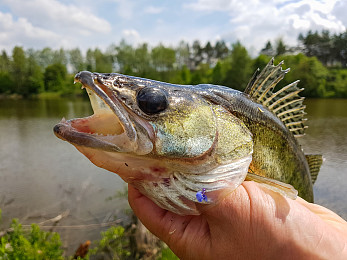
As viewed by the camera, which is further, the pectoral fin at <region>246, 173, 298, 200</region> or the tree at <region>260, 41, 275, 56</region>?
the tree at <region>260, 41, 275, 56</region>

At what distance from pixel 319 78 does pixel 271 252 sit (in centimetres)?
4204

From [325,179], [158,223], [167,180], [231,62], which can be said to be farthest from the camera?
[231,62]

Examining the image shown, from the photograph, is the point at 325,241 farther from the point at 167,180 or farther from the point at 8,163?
the point at 8,163

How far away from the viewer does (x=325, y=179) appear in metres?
9.06

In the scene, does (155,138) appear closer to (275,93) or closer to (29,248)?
(275,93)

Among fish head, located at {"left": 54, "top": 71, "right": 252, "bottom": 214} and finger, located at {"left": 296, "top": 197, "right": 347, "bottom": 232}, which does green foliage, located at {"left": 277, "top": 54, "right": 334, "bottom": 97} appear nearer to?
finger, located at {"left": 296, "top": 197, "right": 347, "bottom": 232}

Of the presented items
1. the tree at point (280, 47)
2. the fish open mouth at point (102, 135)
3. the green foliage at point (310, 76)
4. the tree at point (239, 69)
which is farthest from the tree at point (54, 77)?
the fish open mouth at point (102, 135)

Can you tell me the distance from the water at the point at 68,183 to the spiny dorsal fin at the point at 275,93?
5.16 meters

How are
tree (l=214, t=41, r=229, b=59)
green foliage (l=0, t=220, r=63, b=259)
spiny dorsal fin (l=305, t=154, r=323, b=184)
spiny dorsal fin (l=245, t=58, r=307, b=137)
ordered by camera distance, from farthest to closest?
tree (l=214, t=41, r=229, b=59)
green foliage (l=0, t=220, r=63, b=259)
spiny dorsal fin (l=305, t=154, r=323, b=184)
spiny dorsal fin (l=245, t=58, r=307, b=137)

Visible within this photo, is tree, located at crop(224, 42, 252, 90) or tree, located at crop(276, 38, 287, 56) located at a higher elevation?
tree, located at crop(276, 38, 287, 56)

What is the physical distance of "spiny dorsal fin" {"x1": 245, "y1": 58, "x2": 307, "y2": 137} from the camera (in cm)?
205

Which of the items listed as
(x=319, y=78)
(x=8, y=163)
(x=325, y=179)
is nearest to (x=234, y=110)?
(x=325, y=179)

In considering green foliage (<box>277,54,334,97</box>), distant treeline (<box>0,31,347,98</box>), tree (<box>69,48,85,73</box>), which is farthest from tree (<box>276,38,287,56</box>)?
tree (<box>69,48,85,73</box>)

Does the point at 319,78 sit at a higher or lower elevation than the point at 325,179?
higher
